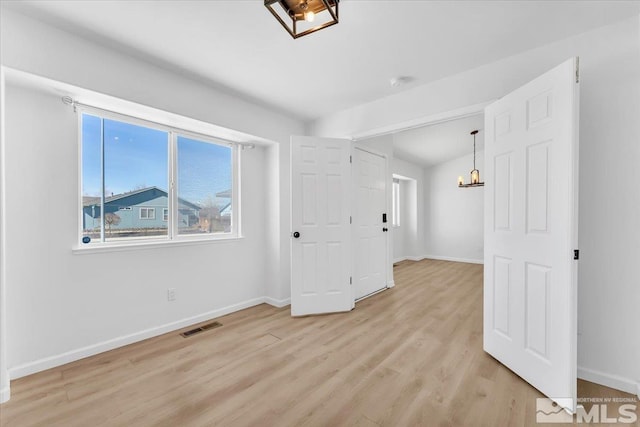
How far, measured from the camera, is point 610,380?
1.90 metres

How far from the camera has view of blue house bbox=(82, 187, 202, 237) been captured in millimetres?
2451

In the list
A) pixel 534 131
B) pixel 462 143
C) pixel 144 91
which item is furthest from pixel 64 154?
pixel 462 143

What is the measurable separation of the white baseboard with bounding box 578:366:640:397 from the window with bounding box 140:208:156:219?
3.99 metres

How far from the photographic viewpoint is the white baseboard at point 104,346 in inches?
80.7

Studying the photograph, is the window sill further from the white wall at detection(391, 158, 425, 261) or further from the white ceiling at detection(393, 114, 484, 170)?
the white wall at detection(391, 158, 425, 261)

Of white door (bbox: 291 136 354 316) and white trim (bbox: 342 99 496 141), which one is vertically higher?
white trim (bbox: 342 99 496 141)

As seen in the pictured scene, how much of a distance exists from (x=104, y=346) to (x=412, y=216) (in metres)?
7.00

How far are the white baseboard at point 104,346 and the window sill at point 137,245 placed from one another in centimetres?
82

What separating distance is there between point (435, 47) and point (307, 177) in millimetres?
1834

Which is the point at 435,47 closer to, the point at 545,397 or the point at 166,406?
the point at 545,397

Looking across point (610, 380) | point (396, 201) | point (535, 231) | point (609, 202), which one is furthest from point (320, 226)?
point (396, 201)

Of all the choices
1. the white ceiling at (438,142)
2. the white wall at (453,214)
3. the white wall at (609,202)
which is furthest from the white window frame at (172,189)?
the white wall at (453,214)

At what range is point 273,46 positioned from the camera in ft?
7.35

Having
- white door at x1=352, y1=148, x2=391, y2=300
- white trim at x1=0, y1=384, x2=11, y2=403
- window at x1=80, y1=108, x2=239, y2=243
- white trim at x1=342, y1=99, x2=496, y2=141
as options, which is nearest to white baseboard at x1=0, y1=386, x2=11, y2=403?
white trim at x1=0, y1=384, x2=11, y2=403
